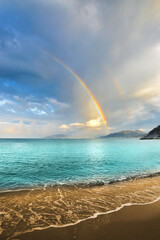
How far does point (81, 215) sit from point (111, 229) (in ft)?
8.15

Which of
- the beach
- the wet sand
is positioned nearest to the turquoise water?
the beach

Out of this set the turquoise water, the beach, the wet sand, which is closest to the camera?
the wet sand

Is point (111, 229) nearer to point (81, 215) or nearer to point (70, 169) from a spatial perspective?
point (81, 215)

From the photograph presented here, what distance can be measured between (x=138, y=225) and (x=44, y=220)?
619 cm

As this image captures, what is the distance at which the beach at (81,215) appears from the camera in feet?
22.9

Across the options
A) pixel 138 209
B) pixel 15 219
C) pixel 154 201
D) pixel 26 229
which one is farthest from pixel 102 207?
pixel 15 219

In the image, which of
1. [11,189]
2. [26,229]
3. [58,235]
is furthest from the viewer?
[11,189]

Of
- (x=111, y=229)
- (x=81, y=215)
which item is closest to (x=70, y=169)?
(x=81, y=215)

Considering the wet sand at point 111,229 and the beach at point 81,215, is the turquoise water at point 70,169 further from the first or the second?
the wet sand at point 111,229

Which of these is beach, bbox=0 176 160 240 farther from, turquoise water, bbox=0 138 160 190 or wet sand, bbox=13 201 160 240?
turquoise water, bbox=0 138 160 190

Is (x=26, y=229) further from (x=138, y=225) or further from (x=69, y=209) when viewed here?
(x=138, y=225)

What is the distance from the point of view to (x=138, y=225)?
7.57 m

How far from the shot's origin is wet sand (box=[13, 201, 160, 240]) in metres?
6.66

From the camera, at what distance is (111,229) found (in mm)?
7230
